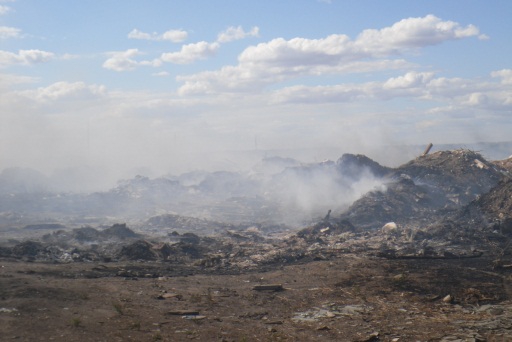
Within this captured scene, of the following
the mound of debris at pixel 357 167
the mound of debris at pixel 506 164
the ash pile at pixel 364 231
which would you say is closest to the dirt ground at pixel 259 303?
the ash pile at pixel 364 231

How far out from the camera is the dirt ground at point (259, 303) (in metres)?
9.49

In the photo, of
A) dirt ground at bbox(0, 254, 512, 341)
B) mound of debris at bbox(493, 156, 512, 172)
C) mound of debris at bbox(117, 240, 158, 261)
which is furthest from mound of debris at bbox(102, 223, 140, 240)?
mound of debris at bbox(493, 156, 512, 172)

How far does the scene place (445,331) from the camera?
9.48 m

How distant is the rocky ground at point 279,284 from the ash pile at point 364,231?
0.37 feet

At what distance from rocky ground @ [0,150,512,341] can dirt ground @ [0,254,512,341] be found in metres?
0.03

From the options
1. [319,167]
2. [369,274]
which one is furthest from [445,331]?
[319,167]

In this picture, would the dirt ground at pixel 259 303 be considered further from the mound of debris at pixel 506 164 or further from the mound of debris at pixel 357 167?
the mound of debris at pixel 506 164

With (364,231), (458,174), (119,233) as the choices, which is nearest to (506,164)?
(458,174)

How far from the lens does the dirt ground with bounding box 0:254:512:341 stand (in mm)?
9492

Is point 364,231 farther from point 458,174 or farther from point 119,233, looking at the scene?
point 119,233

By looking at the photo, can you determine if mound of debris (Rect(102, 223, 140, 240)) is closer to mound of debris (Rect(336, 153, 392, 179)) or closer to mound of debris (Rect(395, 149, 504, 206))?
mound of debris (Rect(336, 153, 392, 179))

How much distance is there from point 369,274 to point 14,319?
31.1 feet

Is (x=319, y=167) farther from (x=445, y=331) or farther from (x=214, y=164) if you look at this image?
(x=214, y=164)

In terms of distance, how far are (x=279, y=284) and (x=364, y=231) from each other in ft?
41.7
